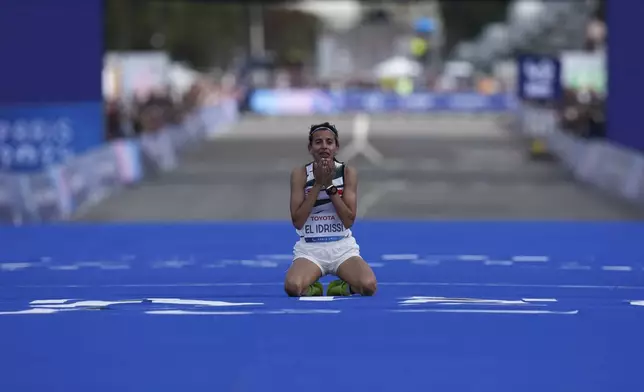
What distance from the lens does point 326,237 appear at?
12414 millimetres

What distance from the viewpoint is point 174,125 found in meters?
48.2

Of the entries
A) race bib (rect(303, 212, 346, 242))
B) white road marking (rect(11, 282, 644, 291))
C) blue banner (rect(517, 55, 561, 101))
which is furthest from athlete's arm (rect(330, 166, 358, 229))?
blue banner (rect(517, 55, 561, 101))

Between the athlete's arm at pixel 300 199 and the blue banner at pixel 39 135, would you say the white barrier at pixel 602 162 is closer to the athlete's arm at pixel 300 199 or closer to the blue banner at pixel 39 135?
the blue banner at pixel 39 135

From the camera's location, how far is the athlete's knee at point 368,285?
12.4m

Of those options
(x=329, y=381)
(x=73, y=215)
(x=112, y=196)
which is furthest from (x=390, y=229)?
(x=329, y=381)

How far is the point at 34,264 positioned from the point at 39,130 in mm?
12558

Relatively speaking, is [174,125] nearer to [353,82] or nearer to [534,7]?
[353,82]

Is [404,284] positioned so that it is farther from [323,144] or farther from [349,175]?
[323,144]

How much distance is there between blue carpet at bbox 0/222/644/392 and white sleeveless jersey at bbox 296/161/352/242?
0.56m

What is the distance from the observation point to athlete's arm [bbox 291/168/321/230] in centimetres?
1200

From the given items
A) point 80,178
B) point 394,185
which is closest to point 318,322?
point 80,178

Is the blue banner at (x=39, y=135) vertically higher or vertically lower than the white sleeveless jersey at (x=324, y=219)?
lower

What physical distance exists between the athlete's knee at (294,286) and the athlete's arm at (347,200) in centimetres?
58

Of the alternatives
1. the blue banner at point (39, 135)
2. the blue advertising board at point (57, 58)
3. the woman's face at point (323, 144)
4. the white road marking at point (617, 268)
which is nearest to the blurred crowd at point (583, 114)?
the blue advertising board at point (57, 58)
